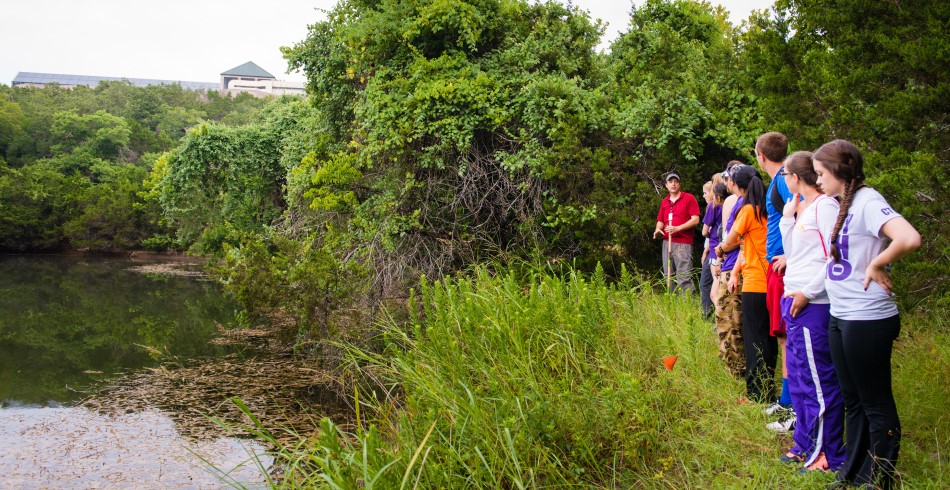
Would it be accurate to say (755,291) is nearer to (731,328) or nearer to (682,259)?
(731,328)

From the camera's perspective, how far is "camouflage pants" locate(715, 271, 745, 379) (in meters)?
4.18

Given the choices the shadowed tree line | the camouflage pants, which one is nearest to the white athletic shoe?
the camouflage pants

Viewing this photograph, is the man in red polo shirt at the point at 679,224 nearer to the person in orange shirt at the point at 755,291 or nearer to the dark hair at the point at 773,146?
the person in orange shirt at the point at 755,291

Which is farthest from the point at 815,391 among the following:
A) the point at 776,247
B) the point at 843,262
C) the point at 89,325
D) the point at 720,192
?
the point at 89,325

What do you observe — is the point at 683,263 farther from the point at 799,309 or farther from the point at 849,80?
the point at 799,309

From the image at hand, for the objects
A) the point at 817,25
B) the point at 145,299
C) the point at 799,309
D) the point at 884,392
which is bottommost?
the point at 145,299

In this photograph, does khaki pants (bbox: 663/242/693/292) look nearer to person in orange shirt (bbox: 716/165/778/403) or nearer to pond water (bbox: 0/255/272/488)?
person in orange shirt (bbox: 716/165/778/403)

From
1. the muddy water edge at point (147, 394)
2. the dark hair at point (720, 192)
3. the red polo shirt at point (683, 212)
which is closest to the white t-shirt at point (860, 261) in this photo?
the dark hair at point (720, 192)

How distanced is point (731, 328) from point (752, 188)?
837 millimetres

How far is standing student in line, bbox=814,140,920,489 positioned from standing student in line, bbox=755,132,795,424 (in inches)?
28.3

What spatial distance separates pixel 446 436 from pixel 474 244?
17.3 feet

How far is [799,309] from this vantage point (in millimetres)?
3068

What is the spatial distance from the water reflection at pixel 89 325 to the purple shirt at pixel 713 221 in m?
5.66

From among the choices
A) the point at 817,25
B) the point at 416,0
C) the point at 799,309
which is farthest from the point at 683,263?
the point at 416,0
